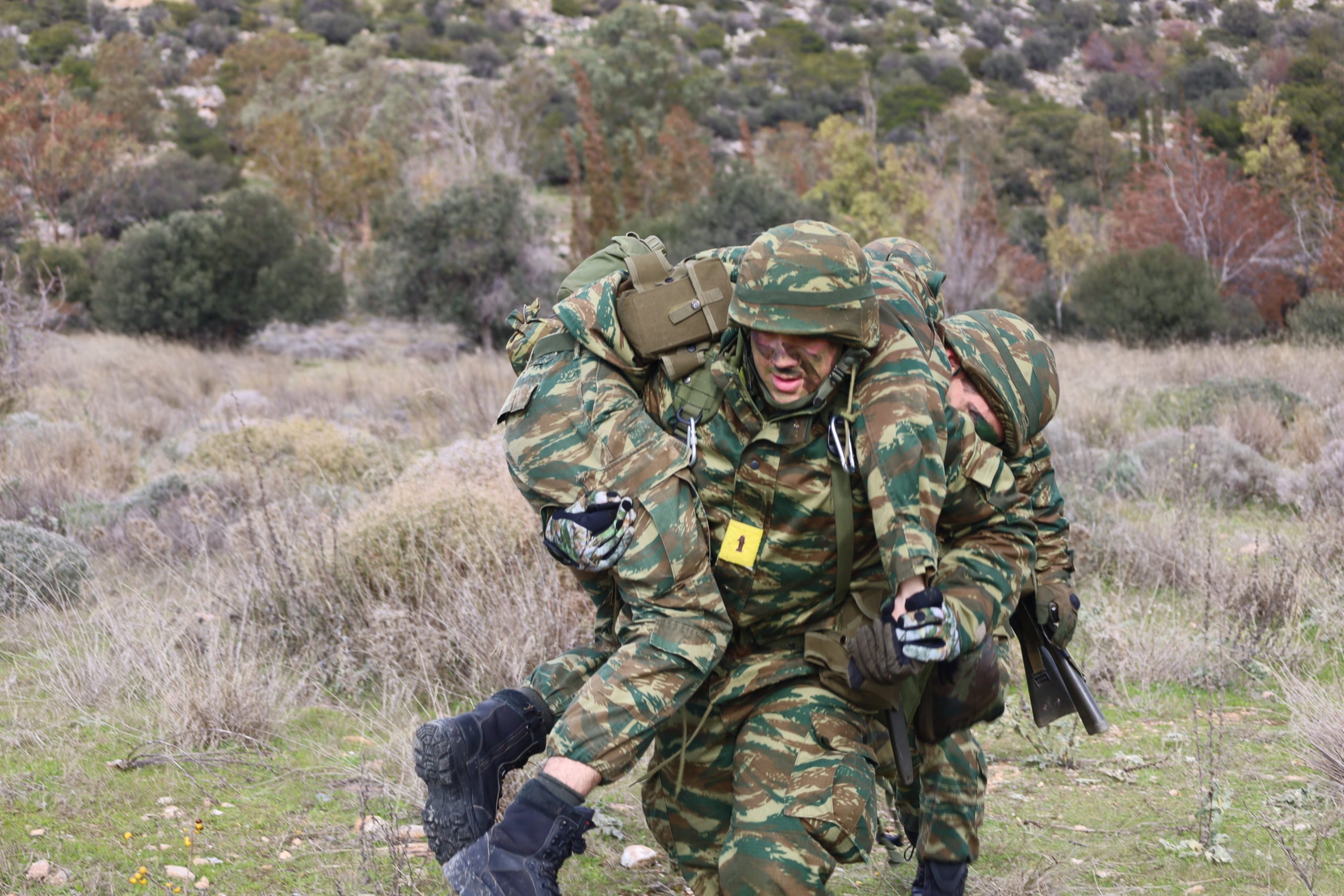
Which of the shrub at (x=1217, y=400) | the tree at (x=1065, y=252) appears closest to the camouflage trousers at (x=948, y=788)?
the shrub at (x=1217, y=400)

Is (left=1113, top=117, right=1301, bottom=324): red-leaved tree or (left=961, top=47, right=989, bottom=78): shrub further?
(left=961, top=47, right=989, bottom=78): shrub

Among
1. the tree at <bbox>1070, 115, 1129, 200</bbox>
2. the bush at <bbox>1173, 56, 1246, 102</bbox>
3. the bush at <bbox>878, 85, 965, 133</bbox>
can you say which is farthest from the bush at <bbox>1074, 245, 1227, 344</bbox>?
the bush at <bbox>1173, 56, 1246, 102</bbox>

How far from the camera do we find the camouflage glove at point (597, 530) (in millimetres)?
2914

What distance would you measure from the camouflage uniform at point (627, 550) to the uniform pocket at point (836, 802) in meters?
0.37

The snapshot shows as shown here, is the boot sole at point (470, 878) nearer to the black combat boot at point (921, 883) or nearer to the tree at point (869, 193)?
the black combat boot at point (921, 883)

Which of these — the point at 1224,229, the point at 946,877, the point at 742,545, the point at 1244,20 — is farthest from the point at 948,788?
the point at 1244,20

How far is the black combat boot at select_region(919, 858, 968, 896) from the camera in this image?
3.37 metres

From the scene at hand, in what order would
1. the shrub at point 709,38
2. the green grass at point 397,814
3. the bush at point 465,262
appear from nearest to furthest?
the green grass at point 397,814
the bush at point 465,262
the shrub at point 709,38

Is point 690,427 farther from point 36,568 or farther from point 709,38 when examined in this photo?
point 709,38

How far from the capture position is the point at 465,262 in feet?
65.7

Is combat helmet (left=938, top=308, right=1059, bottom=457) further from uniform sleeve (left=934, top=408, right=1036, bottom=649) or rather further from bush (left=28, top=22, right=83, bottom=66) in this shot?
bush (left=28, top=22, right=83, bottom=66)

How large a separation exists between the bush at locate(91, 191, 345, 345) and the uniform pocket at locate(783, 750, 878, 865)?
1762cm

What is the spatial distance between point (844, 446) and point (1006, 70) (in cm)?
5110

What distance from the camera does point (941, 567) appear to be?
312cm
